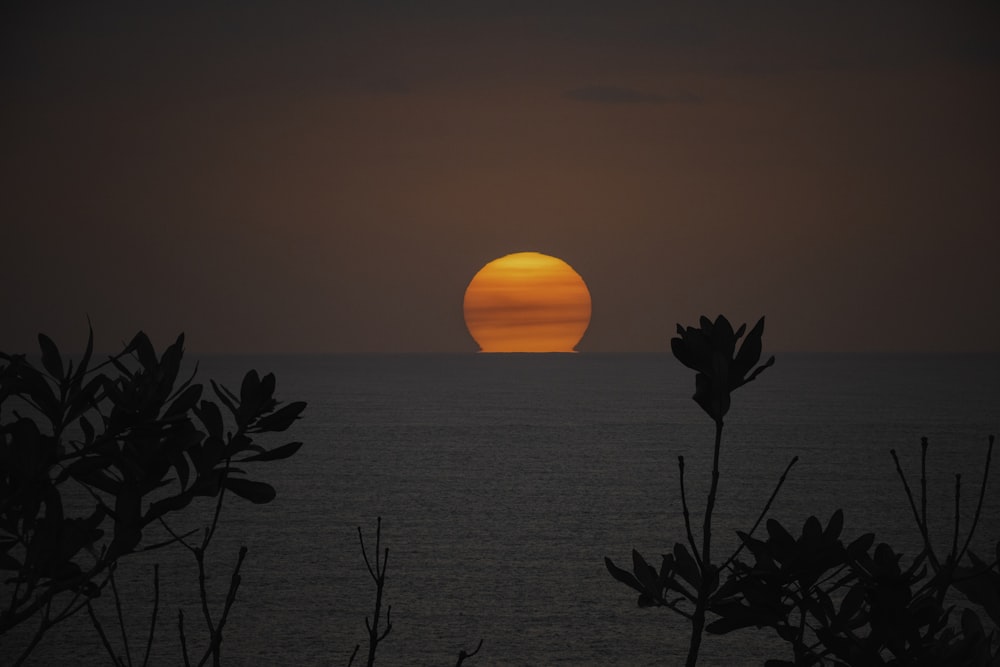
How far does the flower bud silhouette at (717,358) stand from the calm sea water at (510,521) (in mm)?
23768

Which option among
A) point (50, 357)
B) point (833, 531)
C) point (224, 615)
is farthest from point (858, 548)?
point (50, 357)

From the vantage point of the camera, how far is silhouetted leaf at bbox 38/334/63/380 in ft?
10.3

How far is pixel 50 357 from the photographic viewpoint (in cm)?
316

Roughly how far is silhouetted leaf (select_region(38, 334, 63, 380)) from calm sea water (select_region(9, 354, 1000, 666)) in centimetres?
2297

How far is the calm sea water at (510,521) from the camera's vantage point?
33.1 metres

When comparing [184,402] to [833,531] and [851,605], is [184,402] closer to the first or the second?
[833,531]

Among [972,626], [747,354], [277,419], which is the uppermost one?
[747,354]

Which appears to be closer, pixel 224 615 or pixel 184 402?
pixel 224 615

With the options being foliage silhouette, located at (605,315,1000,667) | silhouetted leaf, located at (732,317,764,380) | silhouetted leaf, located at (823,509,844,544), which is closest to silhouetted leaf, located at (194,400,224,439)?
foliage silhouette, located at (605,315,1000,667)

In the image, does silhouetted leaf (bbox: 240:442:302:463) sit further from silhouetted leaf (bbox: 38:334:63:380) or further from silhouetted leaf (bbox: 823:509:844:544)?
silhouetted leaf (bbox: 823:509:844:544)

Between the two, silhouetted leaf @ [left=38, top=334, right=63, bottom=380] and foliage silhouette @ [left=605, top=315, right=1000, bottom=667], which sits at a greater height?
silhouetted leaf @ [left=38, top=334, right=63, bottom=380]

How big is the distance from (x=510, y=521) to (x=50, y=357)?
53474 millimetres

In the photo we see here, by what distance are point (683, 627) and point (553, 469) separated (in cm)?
4230

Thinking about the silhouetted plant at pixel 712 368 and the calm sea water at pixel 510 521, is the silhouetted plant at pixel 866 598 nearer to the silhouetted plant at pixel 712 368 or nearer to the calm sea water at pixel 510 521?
the silhouetted plant at pixel 712 368
